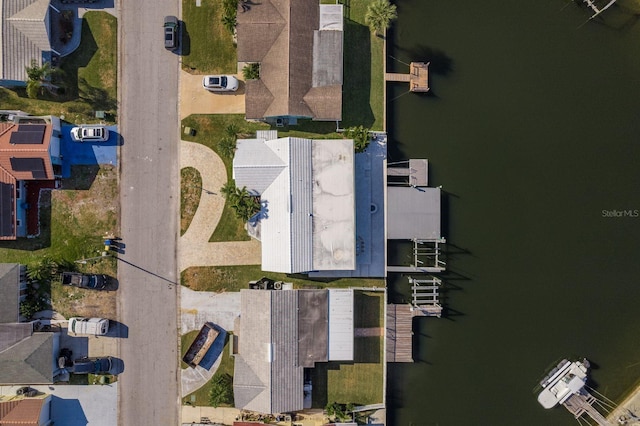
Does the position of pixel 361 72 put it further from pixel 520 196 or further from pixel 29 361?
pixel 29 361

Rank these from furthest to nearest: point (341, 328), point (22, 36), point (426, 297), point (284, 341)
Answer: point (426, 297)
point (341, 328)
point (22, 36)
point (284, 341)

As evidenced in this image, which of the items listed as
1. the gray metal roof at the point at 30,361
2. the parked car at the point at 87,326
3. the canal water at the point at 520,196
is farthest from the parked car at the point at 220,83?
the gray metal roof at the point at 30,361

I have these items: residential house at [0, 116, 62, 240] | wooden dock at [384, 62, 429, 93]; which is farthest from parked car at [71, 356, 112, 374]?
wooden dock at [384, 62, 429, 93]

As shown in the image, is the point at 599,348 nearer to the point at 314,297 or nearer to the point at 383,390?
the point at 383,390

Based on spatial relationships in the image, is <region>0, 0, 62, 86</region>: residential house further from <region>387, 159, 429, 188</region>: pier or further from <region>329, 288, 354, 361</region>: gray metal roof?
<region>329, 288, 354, 361</region>: gray metal roof

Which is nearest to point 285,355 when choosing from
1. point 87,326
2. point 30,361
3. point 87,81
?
point 87,326

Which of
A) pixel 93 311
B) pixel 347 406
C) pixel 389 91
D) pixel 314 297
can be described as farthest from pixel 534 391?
pixel 93 311
